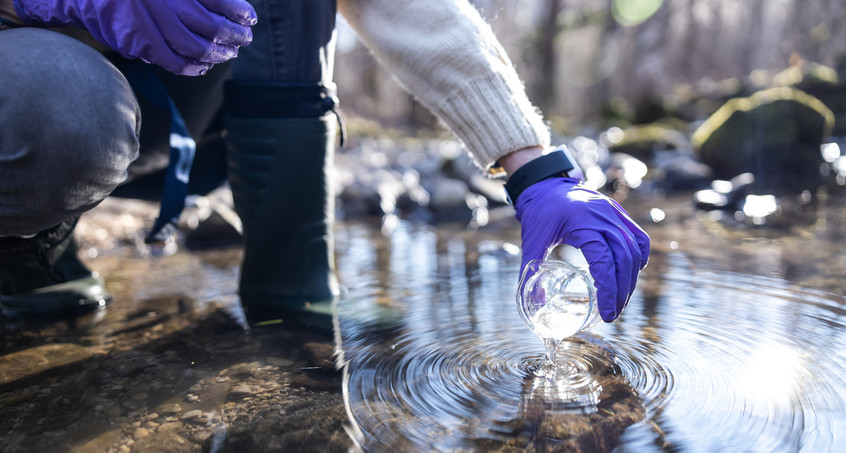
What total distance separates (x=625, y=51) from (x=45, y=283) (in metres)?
20.0

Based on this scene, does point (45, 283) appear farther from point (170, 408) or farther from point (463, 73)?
point (463, 73)

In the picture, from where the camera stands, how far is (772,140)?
18.7ft

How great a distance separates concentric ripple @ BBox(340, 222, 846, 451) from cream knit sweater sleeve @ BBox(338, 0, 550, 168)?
513mm

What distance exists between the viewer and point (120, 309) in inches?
84.0

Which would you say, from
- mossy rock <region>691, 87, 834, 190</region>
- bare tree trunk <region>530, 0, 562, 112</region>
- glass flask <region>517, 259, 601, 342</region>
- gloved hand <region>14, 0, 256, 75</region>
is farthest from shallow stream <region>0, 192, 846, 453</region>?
bare tree trunk <region>530, 0, 562, 112</region>

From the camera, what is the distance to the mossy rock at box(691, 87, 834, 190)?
18.5ft

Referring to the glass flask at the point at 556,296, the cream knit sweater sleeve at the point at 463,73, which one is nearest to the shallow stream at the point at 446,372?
the glass flask at the point at 556,296

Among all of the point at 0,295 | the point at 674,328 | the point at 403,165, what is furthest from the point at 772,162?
the point at 0,295

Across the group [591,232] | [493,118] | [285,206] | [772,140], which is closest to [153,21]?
[285,206]

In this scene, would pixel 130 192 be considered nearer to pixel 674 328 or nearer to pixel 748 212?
pixel 674 328

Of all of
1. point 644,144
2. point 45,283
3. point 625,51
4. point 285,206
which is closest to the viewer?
point 285,206

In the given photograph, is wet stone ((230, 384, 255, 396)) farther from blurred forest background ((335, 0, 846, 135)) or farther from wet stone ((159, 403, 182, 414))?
blurred forest background ((335, 0, 846, 135))

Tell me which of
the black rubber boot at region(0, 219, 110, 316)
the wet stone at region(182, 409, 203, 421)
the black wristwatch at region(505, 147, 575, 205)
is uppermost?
the black wristwatch at region(505, 147, 575, 205)

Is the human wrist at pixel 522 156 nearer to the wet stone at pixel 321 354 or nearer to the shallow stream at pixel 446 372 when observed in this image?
the shallow stream at pixel 446 372
